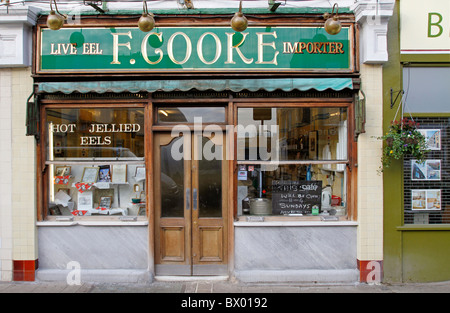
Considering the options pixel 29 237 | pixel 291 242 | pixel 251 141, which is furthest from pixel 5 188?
pixel 291 242

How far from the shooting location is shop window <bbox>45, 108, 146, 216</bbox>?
5.77 metres

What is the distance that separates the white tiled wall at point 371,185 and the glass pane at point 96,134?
152 inches

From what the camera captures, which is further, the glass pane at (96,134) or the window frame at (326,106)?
the glass pane at (96,134)

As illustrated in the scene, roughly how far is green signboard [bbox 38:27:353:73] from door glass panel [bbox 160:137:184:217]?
150 centimetres

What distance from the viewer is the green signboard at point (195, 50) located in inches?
218

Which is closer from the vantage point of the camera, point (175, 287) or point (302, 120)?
point (175, 287)

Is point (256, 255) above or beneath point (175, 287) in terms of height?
above

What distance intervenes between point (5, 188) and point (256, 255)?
444 cm

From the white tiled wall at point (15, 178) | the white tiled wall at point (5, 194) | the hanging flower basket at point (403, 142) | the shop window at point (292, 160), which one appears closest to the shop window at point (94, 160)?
the white tiled wall at point (15, 178)

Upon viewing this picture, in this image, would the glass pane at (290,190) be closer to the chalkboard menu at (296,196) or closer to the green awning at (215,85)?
the chalkboard menu at (296,196)

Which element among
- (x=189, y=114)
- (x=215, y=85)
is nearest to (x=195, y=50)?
(x=215, y=85)

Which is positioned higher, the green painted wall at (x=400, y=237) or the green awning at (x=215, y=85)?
the green awning at (x=215, y=85)

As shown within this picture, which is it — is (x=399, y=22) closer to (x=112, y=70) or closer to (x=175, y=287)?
(x=112, y=70)

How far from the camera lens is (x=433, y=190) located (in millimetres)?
5664
